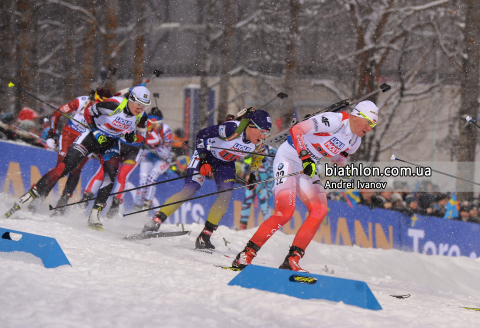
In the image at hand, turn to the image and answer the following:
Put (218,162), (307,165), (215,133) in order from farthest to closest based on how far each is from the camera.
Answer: (218,162), (215,133), (307,165)

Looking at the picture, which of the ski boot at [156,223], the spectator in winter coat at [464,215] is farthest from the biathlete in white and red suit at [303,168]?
the spectator in winter coat at [464,215]

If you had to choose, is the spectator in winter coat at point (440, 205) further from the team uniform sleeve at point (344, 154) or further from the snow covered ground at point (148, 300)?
the snow covered ground at point (148, 300)

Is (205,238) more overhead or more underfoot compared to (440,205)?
more underfoot

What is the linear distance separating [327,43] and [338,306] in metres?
15.0

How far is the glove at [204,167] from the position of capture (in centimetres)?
652

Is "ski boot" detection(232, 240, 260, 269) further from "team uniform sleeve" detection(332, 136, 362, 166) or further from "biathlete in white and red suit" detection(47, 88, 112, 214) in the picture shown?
"biathlete in white and red suit" detection(47, 88, 112, 214)

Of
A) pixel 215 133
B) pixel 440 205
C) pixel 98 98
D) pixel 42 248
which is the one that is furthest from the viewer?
pixel 440 205

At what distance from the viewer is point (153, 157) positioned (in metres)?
9.95

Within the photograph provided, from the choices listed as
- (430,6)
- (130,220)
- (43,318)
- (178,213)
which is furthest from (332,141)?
(430,6)

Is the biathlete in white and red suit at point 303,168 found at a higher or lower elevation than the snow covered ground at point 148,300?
higher

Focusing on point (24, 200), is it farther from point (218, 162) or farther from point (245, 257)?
point (245, 257)

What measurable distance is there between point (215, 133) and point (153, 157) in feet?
11.6

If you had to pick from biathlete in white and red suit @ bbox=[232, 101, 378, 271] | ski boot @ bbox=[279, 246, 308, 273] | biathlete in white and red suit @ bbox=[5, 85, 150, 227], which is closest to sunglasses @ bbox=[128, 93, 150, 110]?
biathlete in white and red suit @ bbox=[5, 85, 150, 227]

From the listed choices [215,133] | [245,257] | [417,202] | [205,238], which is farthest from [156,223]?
→ [417,202]
